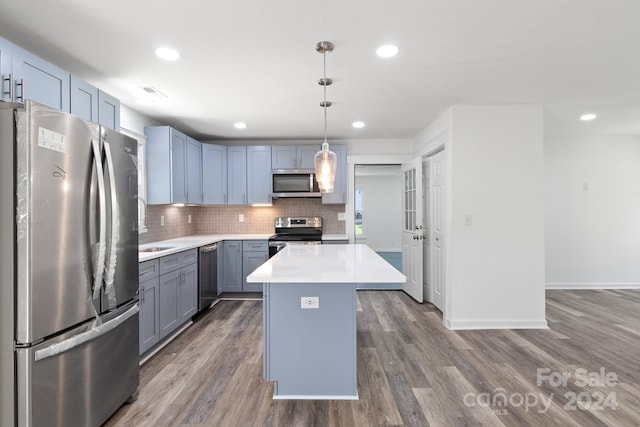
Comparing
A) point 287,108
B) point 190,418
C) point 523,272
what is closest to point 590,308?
point 523,272

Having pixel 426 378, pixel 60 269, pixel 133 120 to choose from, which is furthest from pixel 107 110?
pixel 426 378

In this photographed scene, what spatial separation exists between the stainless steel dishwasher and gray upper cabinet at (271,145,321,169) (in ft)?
4.93

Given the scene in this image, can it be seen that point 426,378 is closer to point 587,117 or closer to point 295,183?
point 295,183

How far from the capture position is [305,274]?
1976mm

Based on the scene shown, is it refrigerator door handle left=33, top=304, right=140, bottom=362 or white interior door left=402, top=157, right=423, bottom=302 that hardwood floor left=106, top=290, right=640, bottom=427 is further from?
white interior door left=402, top=157, right=423, bottom=302

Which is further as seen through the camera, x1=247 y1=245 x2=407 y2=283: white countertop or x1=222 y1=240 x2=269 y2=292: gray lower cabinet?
x1=222 y1=240 x2=269 y2=292: gray lower cabinet

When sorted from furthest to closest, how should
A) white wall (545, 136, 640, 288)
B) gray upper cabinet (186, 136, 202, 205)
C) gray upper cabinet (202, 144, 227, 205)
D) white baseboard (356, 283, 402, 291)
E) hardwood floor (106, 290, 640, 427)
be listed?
white baseboard (356, 283, 402, 291), white wall (545, 136, 640, 288), gray upper cabinet (202, 144, 227, 205), gray upper cabinet (186, 136, 202, 205), hardwood floor (106, 290, 640, 427)

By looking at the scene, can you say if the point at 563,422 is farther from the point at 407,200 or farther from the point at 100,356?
the point at 407,200

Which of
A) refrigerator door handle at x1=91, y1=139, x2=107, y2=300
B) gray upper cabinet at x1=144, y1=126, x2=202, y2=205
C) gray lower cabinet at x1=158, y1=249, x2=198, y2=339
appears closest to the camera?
refrigerator door handle at x1=91, y1=139, x2=107, y2=300

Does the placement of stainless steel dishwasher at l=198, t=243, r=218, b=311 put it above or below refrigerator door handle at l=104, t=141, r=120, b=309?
below

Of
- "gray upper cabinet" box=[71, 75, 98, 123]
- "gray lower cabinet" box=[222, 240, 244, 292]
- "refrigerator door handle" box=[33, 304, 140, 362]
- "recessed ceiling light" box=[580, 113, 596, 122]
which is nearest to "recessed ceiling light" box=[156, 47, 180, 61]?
"gray upper cabinet" box=[71, 75, 98, 123]

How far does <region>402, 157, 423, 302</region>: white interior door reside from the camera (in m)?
4.45

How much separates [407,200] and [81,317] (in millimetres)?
4229

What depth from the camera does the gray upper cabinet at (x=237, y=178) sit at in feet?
16.3
